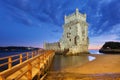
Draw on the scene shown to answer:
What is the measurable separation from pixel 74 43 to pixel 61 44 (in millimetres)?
6435

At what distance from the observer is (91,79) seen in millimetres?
7473

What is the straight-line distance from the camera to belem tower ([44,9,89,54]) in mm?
41984

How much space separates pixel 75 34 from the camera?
43.4 meters

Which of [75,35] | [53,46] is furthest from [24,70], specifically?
[53,46]

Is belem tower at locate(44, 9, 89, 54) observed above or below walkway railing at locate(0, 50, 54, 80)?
above

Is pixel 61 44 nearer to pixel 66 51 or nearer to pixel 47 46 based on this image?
pixel 66 51

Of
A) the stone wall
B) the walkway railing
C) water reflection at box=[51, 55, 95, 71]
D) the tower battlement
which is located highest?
the tower battlement

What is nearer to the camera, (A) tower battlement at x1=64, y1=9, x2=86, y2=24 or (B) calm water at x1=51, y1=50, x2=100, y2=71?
(B) calm water at x1=51, y1=50, x2=100, y2=71

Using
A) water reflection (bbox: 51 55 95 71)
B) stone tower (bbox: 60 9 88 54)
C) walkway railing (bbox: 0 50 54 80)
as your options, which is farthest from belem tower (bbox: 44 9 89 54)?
walkway railing (bbox: 0 50 54 80)

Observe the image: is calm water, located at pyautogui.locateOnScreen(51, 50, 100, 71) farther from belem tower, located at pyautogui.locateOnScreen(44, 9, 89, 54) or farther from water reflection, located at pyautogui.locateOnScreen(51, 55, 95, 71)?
belem tower, located at pyautogui.locateOnScreen(44, 9, 89, 54)

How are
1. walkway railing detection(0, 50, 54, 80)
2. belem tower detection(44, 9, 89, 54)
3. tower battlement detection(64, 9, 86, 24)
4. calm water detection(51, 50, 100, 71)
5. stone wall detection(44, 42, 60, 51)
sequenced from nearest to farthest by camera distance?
1. walkway railing detection(0, 50, 54, 80)
2. calm water detection(51, 50, 100, 71)
3. belem tower detection(44, 9, 89, 54)
4. tower battlement detection(64, 9, 86, 24)
5. stone wall detection(44, 42, 60, 51)

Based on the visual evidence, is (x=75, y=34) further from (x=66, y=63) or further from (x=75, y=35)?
(x=66, y=63)

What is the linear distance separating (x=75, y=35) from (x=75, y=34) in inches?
14.7

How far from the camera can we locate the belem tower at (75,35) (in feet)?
138
